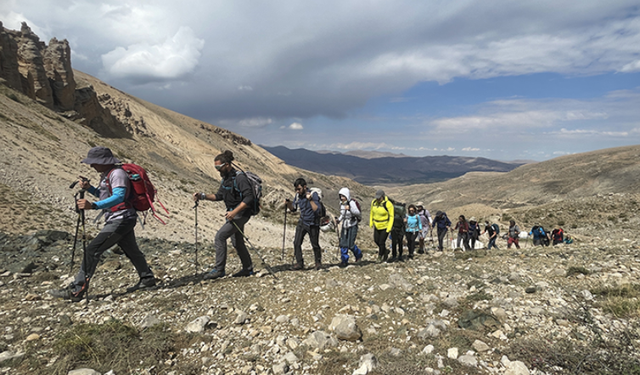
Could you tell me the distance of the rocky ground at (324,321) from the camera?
3770 mm

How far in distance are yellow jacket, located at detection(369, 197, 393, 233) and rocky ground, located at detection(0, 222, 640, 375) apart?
167cm

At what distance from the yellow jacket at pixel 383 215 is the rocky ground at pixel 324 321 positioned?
1673mm

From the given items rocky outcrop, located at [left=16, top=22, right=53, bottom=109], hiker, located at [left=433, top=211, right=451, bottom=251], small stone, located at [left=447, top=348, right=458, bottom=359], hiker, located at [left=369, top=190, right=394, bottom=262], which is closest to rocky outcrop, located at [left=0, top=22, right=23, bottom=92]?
rocky outcrop, located at [left=16, top=22, right=53, bottom=109]

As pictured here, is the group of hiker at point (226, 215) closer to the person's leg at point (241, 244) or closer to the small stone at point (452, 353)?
the person's leg at point (241, 244)

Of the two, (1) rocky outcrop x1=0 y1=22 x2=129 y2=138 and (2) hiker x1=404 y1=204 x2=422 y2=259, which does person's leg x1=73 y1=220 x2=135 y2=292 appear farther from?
(1) rocky outcrop x1=0 y1=22 x2=129 y2=138

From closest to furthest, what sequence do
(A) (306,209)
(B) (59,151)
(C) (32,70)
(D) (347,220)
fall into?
(A) (306,209), (D) (347,220), (B) (59,151), (C) (32,70)

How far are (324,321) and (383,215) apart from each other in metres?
4.29

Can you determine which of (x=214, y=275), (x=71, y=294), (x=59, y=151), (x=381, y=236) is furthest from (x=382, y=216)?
(x=59, y=151)

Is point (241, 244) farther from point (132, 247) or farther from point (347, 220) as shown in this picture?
point (347, 220)

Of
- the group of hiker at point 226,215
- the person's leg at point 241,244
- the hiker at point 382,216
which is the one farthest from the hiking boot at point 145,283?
the hiker at point 382,216

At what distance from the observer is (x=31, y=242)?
8.01 meters

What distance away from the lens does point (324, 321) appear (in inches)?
202

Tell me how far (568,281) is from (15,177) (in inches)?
803

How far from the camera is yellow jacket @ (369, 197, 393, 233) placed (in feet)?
28.4
